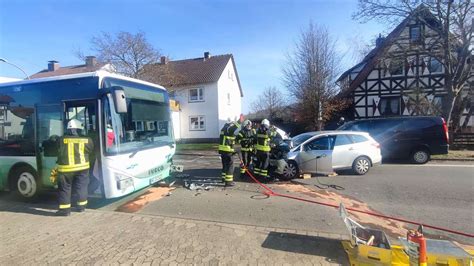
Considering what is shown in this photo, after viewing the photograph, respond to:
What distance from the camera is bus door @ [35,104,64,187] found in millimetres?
6527

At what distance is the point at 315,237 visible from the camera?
4.75m

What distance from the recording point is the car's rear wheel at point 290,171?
9.35 meters

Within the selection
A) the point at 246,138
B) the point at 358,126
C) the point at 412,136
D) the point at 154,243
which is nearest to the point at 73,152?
the point at 154,243

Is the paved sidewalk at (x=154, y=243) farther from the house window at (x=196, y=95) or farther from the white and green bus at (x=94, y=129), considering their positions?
the house window at (x=196, y=95)

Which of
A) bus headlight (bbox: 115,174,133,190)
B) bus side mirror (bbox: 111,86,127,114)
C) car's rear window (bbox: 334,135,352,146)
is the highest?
bus side mirror (bbox: 111,86,127,114)

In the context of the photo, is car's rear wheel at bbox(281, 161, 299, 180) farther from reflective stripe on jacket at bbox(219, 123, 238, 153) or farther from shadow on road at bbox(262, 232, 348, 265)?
shadow on road at bbox(262, 232, 348, 265)

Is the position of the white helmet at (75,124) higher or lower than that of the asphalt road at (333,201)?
higher

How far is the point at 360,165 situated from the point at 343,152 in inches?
29.5

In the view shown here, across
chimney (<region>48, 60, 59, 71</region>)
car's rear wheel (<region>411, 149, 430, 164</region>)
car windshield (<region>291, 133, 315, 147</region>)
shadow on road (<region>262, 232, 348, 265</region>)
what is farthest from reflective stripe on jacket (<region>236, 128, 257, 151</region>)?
chimney (<region>48, 60, 59, 71</region>)

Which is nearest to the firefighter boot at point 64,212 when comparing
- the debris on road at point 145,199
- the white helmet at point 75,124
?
the debris on road at point 145,199

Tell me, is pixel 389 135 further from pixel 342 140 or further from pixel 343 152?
pixel 343 152

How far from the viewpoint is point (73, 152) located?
5902 millimetres

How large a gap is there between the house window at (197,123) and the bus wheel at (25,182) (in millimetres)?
23868

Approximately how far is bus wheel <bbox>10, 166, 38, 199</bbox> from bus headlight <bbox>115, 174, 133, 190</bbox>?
2.37 meters
